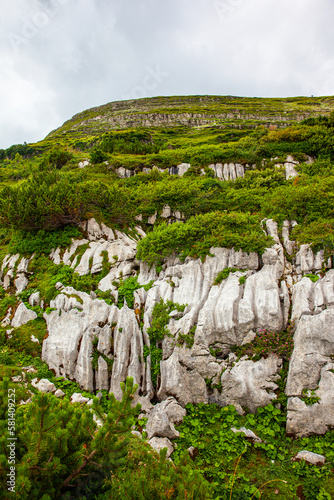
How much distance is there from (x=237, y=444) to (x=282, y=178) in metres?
24.3

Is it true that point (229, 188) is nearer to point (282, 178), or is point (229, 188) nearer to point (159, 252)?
point (282, 178)

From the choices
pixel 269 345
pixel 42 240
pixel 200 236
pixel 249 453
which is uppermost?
pixel 42 240

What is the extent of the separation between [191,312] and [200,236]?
524 centimetres

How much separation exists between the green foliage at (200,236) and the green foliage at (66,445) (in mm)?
11106

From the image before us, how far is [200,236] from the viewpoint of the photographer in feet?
53.6

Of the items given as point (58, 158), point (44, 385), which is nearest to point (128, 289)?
point (44, 385)

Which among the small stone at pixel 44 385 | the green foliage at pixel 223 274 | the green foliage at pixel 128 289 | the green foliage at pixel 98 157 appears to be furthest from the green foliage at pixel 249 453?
the green foliage at pixel 98 157

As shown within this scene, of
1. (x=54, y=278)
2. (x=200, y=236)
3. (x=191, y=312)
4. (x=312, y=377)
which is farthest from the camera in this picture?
(x=54, y=278)

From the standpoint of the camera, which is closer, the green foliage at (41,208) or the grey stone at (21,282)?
the grey stone at (21,282)

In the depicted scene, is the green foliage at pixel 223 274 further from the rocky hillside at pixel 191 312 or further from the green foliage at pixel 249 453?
the green foliage at pixel 249 453

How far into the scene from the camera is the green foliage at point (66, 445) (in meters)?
4.55

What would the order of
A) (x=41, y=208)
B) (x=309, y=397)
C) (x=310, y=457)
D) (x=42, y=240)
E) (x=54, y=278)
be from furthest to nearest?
1. (x=42, y=240)
2. (x=41, y=208)
3. (x=54, y=278)
4. (x=309, y=397)
5. (x=310, y=457)

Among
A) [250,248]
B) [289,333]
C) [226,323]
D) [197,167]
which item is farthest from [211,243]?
[197,167]

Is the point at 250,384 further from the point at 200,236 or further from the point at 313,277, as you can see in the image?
the point at 200,236
